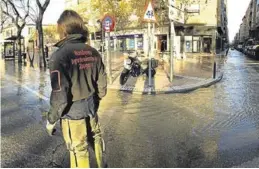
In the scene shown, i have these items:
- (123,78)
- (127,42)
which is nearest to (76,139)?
(123,78)

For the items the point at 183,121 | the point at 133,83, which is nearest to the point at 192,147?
the point at 183,121

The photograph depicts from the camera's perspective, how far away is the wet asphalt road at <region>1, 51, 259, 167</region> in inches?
181

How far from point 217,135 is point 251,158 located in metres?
1.24

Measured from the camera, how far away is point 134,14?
3534cm

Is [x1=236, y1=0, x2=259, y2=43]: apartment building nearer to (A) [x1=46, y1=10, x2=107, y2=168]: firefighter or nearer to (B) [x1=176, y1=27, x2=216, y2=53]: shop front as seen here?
(B) [x1=176, y1=27, x2=216, y2=53]: shop front

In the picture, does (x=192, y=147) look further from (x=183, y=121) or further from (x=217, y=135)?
(x=183, y=121)

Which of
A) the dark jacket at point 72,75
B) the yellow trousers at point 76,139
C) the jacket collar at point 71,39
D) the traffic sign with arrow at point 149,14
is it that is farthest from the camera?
the traffic sign with arrow at point 149,14

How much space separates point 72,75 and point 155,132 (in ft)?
9.99

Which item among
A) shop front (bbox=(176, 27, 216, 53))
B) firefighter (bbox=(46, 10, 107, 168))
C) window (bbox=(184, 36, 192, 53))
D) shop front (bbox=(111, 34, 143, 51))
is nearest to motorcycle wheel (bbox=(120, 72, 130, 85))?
firefighter (bbox=(46, 10, 107, 168))

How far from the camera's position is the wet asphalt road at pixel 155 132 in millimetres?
4590

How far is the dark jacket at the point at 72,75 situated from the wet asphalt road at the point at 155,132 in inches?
49.2

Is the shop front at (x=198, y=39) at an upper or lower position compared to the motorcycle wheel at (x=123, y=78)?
upper

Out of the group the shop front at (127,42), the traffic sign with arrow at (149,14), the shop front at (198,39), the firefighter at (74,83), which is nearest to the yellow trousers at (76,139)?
the firefighter at (74,83)

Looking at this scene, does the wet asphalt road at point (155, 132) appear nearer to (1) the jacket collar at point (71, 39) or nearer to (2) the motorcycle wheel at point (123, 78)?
(1) the jacket collar at point (71, 39)
